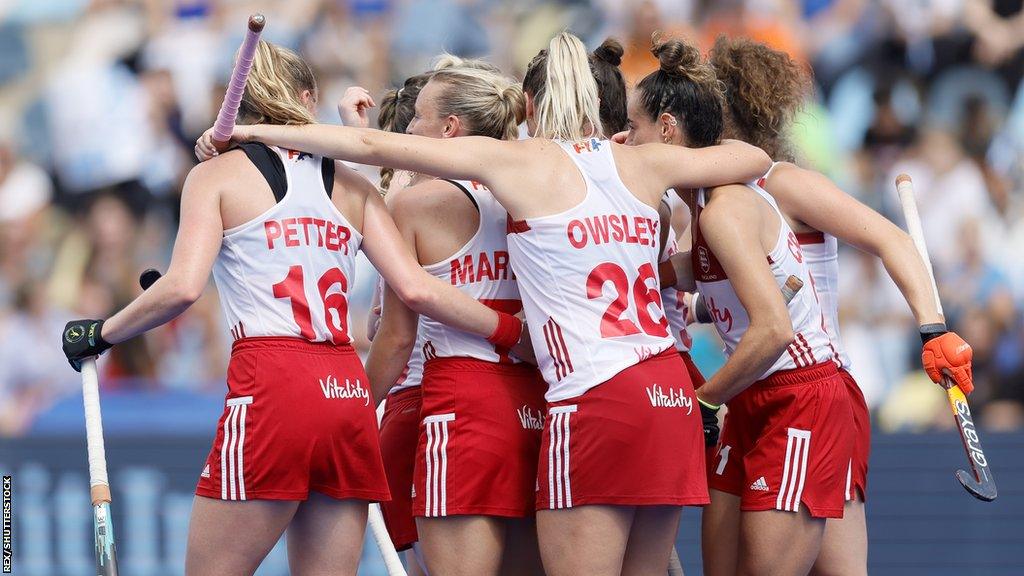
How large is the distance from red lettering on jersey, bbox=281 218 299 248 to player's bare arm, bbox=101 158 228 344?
0.66ft

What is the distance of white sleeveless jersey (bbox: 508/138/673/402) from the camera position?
446cm

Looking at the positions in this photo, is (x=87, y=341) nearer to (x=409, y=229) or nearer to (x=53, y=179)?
(x=409, y=229)

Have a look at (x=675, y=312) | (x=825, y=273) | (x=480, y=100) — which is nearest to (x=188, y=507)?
(x=675, y=312)

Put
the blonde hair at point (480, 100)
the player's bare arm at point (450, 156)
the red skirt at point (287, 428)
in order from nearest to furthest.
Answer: the red skirt at point (287, 428) → the player's bare arm at point (450, 156) → the blonde hair at point (480, 100)

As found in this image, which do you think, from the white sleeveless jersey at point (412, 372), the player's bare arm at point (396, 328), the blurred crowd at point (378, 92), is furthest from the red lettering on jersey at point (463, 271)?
the blurred crowd at point (378, 92)

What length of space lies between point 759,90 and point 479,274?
132cm

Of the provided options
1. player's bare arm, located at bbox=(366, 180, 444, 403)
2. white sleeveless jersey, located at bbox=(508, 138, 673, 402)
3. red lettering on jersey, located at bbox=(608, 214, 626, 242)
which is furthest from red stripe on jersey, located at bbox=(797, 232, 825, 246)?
player's bare arm, located at bbox=(366, 180, 444, 403)

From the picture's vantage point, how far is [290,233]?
4.34 meters

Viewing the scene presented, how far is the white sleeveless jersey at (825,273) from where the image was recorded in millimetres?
5148

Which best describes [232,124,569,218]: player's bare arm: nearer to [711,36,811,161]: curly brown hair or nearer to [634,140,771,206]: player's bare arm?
[634,140,771,206]: player's bare arm

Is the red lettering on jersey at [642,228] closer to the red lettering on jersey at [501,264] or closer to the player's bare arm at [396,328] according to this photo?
the red lettering on jersey at [501,264]

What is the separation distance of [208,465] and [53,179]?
6.88m

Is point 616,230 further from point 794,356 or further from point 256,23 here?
point 256,23

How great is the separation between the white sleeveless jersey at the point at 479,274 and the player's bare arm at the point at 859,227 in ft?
3.53
